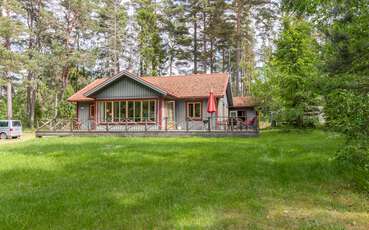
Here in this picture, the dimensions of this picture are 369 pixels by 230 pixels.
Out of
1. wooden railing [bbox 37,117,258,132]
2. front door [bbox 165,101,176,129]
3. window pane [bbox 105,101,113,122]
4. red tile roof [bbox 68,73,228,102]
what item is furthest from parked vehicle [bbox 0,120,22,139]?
front door [bbox 165,101,176,129]

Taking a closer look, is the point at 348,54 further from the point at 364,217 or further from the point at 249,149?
the point at 249,149

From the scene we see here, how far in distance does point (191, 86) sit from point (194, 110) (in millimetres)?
1953

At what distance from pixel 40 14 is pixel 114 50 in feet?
26.0

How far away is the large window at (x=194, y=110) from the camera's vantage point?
19.3 meters

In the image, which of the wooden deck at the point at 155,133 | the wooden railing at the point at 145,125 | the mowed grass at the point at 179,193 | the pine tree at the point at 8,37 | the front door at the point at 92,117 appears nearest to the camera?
the mowed grass at the point at 179,193

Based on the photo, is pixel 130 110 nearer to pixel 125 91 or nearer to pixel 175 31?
pixel 125 91

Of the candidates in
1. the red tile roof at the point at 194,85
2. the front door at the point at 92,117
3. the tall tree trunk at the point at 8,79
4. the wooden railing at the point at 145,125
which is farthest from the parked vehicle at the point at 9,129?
the red tile roof at the point at 194,85

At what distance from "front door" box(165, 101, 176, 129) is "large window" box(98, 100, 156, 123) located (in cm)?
105

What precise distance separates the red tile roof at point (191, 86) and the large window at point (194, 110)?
0.72 meters

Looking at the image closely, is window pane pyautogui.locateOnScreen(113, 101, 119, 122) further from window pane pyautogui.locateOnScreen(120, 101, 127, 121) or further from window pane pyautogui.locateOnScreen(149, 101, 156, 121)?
window pane pyautogui.locateOnScreen(149, 101, 156, 121)

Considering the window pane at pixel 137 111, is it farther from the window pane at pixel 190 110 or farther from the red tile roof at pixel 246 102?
the red tile roof at pixel 246 102

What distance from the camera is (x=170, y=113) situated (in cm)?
1970

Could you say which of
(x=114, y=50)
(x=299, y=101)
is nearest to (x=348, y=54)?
(x=299, y=101)

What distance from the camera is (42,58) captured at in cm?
2762
